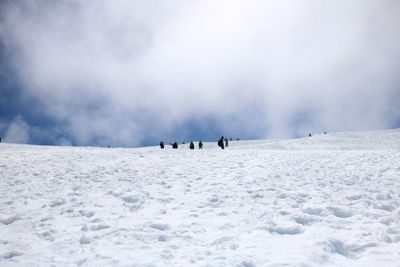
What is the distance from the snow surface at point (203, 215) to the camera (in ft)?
32.3

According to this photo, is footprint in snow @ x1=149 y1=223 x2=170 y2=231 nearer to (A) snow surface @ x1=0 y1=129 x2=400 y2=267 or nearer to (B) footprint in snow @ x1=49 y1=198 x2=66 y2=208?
(A) snow surface @ x1=0 y1=129 x2=400 y2=267

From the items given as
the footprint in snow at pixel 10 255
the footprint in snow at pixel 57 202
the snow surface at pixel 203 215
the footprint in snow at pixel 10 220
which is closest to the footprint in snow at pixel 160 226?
the snow surface at pixel 203 215

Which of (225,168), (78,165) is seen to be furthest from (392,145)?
(78,165)

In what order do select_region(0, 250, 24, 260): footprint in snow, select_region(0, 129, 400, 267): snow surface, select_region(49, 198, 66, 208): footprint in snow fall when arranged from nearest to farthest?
select_region(0, 129, 400, 267): snow surface → select_region(0, 250, 24, 260): footprint in snow → select_region(49, 198, 66, 208): footprint in snow

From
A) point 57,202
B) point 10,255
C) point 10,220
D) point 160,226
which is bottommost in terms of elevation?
point 10,255

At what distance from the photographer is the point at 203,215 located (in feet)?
42.4

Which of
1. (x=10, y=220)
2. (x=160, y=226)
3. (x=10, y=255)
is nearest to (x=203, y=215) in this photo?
(x=160, y=226)

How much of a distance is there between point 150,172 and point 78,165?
535 centimetres

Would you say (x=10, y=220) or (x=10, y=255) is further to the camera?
(x=10, y=220)

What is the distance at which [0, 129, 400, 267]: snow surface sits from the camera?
9.85m

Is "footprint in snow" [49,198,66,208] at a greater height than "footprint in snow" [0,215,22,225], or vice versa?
"footprint in snow" [49,198,66,208]

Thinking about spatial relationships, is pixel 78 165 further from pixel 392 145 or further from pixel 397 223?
pixel 392 145

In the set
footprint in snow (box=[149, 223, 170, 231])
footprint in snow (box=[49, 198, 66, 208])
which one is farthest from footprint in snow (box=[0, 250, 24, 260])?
footprint in snow (box=[49, 198, 66, 208])

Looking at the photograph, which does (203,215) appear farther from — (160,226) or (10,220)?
(10,220)
